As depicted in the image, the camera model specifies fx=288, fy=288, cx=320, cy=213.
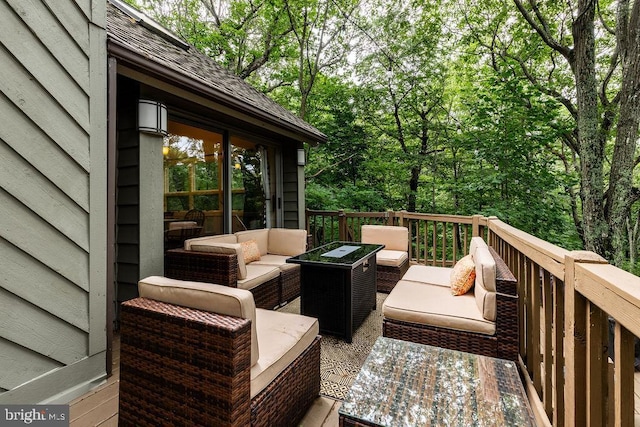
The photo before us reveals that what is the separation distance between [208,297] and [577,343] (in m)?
1.55

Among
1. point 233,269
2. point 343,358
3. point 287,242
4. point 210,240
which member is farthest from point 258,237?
point 343,358

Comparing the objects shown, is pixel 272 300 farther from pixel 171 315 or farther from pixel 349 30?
pixel 349 30

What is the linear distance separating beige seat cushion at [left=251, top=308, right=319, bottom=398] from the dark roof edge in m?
2.31

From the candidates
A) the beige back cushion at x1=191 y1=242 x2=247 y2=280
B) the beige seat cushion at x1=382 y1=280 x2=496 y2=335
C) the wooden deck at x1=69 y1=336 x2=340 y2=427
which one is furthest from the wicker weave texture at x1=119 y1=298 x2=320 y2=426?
the beige back cushion at x1=191 y1=242 x2=247 y2=280

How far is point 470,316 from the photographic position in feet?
6.84

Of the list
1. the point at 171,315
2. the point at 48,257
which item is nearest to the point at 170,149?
the point at 48,257

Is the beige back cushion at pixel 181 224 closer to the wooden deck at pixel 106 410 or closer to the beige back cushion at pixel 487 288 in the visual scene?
the wooden deck at pixel 106 410

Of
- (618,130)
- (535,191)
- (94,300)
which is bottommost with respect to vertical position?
(94,300)

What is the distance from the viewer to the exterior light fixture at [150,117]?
2.94 metres

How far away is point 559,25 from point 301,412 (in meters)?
9.18

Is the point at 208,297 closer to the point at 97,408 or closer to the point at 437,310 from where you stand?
the point at 97,408

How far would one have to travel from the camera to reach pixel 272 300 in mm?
3488

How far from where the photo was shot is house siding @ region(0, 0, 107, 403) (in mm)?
1711

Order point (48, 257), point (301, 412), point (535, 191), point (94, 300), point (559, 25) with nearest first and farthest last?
point (301, 412) < point (48, 257) < point (94, 300) < point (535, 191) < point (559, 25)
